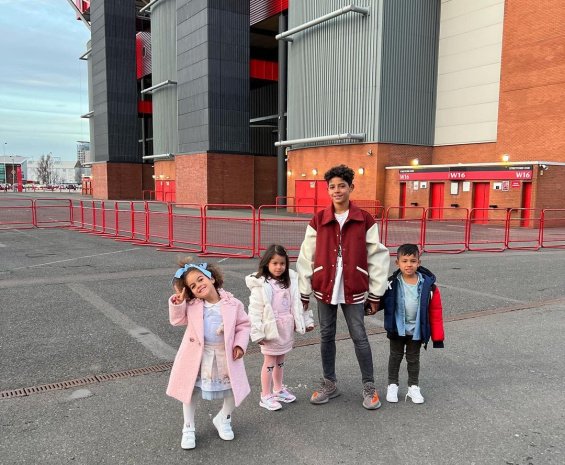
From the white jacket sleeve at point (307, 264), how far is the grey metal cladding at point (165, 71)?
38.3 m

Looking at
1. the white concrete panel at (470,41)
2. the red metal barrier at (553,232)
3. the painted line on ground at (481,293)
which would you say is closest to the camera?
the painted line on ground at (481,293)

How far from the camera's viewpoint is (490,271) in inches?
405

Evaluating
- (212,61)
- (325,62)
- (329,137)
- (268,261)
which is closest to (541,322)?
(268,261)

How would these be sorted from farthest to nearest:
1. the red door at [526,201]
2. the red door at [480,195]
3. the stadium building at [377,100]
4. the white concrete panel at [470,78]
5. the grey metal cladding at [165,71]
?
the grey metal cladding at [165,71]
the white concrete panel at [470,78]
the stadium building at [377,100]
the red door at [480,195]
the red door at [526,201]

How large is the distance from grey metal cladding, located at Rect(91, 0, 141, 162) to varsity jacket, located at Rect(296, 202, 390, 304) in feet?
167

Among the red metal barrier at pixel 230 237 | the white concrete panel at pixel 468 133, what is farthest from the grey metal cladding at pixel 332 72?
the red metal barrier at pixel 230 237

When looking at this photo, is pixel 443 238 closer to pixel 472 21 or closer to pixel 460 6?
pixel 472 21

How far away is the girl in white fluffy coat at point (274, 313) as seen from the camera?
11.9 ft

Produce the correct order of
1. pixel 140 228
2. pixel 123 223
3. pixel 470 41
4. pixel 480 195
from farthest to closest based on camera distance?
pixel 470 41 < pixel 480 195 < pixel 123 223 < pixel 140 228

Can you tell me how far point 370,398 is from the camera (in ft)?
12.5

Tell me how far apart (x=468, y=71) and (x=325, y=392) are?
27492 mm

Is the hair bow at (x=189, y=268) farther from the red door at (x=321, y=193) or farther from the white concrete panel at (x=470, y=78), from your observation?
the white concrete panel at (x=470, y=78)

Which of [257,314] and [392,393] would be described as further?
[392,393]

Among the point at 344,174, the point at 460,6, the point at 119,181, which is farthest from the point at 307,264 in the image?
the point at 119,181
